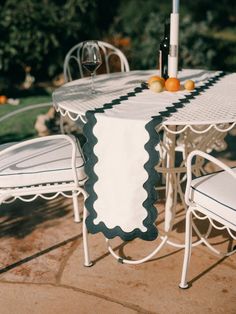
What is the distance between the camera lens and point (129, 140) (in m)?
2.32

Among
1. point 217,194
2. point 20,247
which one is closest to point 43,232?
point 20,247

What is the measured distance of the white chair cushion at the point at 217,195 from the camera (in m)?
2.18

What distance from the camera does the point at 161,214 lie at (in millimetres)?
3324

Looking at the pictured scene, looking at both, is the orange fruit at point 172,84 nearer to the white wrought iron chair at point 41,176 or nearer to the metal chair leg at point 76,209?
the white wrought iron chair at point 41,176

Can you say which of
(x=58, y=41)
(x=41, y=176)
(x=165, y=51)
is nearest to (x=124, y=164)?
(x=41, y=176)

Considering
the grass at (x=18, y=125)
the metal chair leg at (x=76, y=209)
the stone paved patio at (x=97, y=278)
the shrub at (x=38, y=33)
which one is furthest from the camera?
the shrub at (x=38, y=33)

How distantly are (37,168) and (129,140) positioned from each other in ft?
1.83

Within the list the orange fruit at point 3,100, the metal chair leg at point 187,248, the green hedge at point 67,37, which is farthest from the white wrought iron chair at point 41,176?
the green hedge at point 67,37

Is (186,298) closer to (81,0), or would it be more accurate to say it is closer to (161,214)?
(161,214)

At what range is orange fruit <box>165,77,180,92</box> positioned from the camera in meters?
2.74

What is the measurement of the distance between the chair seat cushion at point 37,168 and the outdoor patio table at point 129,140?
145 mm

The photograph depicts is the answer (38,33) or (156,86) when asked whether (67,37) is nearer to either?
(38,33)

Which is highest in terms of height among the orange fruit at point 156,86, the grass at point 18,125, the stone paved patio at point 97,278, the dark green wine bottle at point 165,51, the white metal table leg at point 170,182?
the dark green wine bottle at point 165,51

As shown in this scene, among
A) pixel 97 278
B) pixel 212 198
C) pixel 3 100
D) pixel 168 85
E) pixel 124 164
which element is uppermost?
pixel 168 85
